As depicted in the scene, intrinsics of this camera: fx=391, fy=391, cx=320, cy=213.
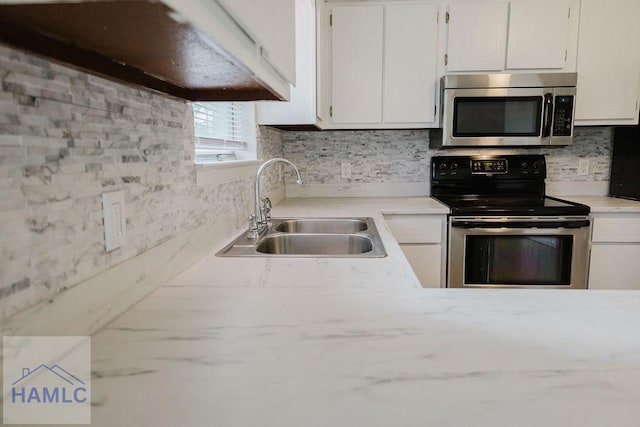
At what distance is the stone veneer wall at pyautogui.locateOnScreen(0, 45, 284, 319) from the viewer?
52 cm

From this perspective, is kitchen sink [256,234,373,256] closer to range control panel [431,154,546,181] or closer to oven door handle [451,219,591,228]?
oven door handle [451,219,591,228]

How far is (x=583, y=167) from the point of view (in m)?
2.84

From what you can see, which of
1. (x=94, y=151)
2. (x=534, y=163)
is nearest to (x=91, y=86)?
(x=94, y=151)

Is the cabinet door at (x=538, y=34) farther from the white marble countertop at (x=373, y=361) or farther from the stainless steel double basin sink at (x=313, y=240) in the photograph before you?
the white marble countertop at (x=373, y=361)

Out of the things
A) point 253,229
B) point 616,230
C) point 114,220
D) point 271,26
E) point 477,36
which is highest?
point 477,36

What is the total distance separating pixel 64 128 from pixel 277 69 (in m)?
A: 0.42

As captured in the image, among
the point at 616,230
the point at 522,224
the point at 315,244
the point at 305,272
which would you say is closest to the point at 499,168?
the point at 522,224

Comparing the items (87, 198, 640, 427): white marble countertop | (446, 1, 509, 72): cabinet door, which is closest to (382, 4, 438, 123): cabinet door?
(446, 1, 509, 72): cabinet door

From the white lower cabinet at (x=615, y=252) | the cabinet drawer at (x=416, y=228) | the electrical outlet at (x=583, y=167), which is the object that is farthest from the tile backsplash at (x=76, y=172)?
the electrical outlet at (x=583, y=167)

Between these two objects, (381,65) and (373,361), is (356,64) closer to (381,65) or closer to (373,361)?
(381,65)

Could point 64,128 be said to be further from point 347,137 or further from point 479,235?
point 347,137

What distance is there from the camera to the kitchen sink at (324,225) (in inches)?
77.0

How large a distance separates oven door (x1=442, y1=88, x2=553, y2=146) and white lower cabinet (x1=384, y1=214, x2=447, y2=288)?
56cm

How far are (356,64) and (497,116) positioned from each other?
94 centimetres
